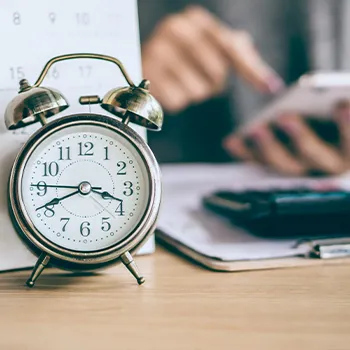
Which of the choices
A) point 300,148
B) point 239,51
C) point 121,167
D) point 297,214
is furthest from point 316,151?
point 121,167

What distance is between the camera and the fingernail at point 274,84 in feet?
5.74

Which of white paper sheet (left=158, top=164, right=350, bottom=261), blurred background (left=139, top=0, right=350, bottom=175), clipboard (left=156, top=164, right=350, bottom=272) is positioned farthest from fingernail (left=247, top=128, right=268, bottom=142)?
clipboard (left=156, top=164, right=350, bottom=272)

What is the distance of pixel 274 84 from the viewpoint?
1.79 m

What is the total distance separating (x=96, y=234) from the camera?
2.12ft

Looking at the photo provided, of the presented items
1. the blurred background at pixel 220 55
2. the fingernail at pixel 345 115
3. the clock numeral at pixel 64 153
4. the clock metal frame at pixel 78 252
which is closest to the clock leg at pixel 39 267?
the clock metal frame at pixel 78 252

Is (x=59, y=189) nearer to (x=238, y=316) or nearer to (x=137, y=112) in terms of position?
(x=137, y=112)

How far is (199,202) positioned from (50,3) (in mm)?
527

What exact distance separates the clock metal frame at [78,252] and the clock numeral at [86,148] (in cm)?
2

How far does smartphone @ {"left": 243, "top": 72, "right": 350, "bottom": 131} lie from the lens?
1.22 m

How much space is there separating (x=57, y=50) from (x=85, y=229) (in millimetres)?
240

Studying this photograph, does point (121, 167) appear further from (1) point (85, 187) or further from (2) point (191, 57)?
(2) point (191, 57)

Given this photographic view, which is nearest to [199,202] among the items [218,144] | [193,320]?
[193,320]

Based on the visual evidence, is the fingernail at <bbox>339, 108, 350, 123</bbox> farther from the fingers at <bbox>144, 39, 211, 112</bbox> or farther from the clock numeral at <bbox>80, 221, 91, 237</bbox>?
the clock numeral at <bbox>80, 221, 91, 237</bbox>

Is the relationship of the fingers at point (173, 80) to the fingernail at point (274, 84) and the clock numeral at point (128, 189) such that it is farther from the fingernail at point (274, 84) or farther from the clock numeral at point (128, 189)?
the clock numeral at point (128, 189)
